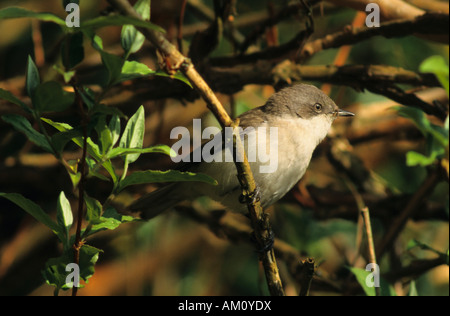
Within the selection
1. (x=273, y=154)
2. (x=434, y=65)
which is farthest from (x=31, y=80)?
(x=273, y=154)

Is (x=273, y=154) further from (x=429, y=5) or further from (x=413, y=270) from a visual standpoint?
(x=429, y=5)

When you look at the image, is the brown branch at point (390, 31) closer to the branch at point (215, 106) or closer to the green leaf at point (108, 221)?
the branch at point (215, 106)

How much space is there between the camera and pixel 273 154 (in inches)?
110

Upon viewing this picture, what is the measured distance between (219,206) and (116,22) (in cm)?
280

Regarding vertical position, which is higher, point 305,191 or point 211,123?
point 211,123

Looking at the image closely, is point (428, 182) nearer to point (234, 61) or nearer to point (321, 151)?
point (321, 151)

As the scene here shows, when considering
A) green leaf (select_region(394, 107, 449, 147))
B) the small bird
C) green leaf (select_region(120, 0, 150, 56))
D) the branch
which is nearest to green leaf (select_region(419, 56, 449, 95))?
green leaf (select_region(394, 107, 449, 147))

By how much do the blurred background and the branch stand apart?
44.1 inches

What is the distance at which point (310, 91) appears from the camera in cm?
318

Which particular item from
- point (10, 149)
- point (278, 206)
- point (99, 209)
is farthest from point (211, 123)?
point (99, 209)

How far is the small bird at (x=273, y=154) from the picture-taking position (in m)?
2.80

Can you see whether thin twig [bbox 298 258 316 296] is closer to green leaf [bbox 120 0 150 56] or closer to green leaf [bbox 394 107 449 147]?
green leaf [bbox 394 107 449 147]

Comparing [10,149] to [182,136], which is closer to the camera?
[10,149]
